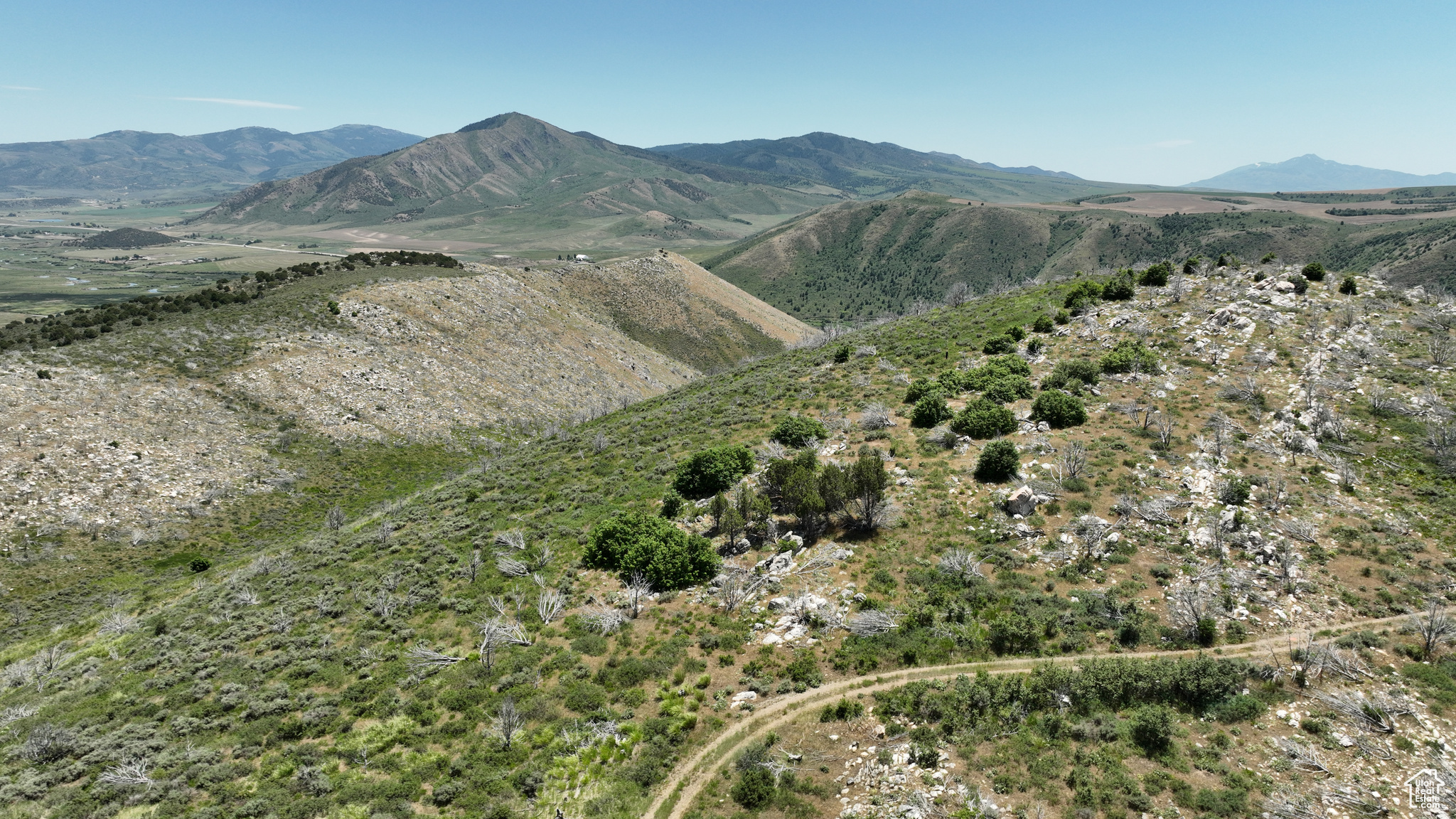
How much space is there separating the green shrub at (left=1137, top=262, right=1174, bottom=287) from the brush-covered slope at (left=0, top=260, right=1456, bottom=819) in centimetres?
1431

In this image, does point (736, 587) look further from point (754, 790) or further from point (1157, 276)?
point (1157, 276)

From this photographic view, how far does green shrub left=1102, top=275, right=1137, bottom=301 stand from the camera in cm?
5050

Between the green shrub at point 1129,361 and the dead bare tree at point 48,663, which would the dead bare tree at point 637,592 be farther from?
the green shrub at point 1129,361

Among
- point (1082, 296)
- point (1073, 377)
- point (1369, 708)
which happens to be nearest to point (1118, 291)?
point (1082, 296)

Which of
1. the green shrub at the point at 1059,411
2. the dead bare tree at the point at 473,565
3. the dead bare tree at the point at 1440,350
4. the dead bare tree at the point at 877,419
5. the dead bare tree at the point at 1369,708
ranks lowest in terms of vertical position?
the dead bare tree at the point at 473,565

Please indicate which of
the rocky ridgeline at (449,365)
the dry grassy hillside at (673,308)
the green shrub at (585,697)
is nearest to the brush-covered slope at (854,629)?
the green shrub at (585,697)

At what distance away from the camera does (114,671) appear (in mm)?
24172

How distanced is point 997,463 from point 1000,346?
855 inches

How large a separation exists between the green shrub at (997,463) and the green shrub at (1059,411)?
611cm

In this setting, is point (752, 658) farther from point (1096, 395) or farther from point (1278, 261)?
point (1278, 261)

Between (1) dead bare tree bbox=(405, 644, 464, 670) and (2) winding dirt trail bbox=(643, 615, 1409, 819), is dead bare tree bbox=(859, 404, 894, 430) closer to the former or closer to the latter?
(2) winding dirt trail bbox=(643, 615, 1409, 819)

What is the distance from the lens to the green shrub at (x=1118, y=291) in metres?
50.5

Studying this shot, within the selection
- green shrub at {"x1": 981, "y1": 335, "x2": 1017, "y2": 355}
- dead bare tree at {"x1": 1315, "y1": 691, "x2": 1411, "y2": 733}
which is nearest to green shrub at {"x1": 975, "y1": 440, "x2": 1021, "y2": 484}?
dead bare tree at {"x1": 1315, "y1": 691, "x2": 1411, "y2": 733}

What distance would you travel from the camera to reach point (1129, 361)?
37.7 m
